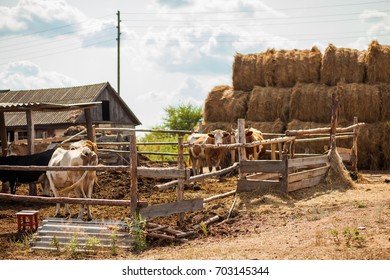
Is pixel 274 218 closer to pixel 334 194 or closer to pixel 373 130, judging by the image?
pixel 334 194

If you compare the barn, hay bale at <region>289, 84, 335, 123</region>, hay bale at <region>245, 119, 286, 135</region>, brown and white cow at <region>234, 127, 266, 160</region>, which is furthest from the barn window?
brown and white cow at <region>234, 127, 266, 160</region>

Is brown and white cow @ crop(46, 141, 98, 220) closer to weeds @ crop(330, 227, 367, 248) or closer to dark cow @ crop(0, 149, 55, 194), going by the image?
dark cow @ crop(0, 149, 55, 194)

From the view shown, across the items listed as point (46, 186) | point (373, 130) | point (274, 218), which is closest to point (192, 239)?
point (274, 218)

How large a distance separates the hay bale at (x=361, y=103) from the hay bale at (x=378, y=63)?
46 centimetres

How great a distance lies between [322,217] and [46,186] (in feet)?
21.4

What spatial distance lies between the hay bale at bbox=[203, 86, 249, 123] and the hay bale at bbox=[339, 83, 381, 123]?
3656mm

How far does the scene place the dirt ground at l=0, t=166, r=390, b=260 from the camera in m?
6.70

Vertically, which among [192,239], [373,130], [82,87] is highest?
[82,87]

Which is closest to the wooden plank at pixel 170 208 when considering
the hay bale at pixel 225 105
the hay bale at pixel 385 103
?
the hay bale at pixel 385 103

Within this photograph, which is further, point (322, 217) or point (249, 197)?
point (249, 197)

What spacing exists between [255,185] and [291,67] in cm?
968

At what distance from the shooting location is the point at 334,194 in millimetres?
11000

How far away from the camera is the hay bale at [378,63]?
17797 millimetres
